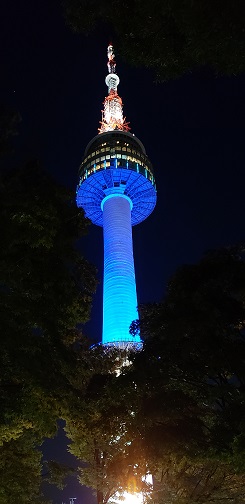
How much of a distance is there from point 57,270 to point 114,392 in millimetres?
4465

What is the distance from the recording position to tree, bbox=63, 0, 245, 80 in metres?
7.85

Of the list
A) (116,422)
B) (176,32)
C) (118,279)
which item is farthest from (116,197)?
(176,32)

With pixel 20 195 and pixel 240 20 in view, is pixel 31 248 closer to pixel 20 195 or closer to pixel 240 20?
pixel 20 195

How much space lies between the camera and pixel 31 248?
38.9 ft

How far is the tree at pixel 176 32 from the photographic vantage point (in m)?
7.85

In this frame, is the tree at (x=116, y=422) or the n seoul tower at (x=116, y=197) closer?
the tree at (x=116, y=422)

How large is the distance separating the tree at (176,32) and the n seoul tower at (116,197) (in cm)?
4110

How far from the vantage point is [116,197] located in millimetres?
63969

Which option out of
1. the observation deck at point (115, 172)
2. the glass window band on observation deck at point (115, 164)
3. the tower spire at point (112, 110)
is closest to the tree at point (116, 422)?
the glass window band on observation deck at point (115, 164)

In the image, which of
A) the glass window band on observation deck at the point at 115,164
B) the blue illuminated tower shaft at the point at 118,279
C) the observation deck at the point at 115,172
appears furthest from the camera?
the observation deck at the point at 115,172

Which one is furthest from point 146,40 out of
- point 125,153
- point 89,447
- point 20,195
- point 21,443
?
point 125,153

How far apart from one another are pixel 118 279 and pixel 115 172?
18.0m

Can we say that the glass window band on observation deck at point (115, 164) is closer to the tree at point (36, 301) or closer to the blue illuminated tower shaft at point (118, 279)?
the blue illuminated tower shaft at point (118, 279)

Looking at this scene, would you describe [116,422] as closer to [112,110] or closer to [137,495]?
[137,495]
